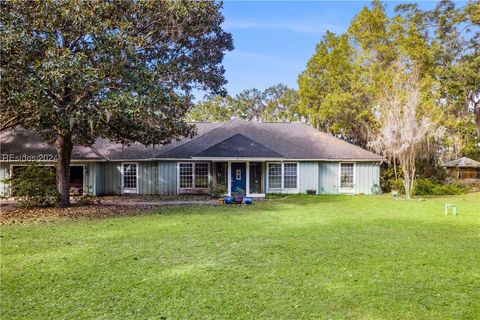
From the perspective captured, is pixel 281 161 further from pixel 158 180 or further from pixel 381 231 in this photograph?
pixel 381 231

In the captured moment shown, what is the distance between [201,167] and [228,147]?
2.15m

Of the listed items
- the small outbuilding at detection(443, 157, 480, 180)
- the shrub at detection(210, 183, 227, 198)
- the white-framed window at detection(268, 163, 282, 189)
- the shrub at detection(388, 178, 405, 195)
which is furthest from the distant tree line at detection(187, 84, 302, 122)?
the shrub at detection(210, 183, 227, 198)

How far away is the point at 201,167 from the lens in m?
21.3

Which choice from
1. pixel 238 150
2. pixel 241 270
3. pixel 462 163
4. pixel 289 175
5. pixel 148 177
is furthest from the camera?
pixel 462 163

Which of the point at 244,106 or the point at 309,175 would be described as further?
the point at 244,106

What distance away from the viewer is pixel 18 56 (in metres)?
11.1

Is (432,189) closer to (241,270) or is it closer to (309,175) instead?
(309,175)

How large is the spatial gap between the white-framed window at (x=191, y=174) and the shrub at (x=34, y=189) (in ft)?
24.4

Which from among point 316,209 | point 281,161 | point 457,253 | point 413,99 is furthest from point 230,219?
point 413,99

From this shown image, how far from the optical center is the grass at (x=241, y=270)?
4605mm

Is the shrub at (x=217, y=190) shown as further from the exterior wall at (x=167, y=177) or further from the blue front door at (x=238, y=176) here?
the exterior wall at (x=167, y=177)

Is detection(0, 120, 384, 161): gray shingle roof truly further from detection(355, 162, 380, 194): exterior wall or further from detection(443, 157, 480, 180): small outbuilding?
detection(443, 157, 480, 180): small outbuilding

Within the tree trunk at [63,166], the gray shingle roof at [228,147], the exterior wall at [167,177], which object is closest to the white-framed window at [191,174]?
the exterior wall at [167,177]

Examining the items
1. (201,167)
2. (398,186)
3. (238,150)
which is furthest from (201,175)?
(398,186)
